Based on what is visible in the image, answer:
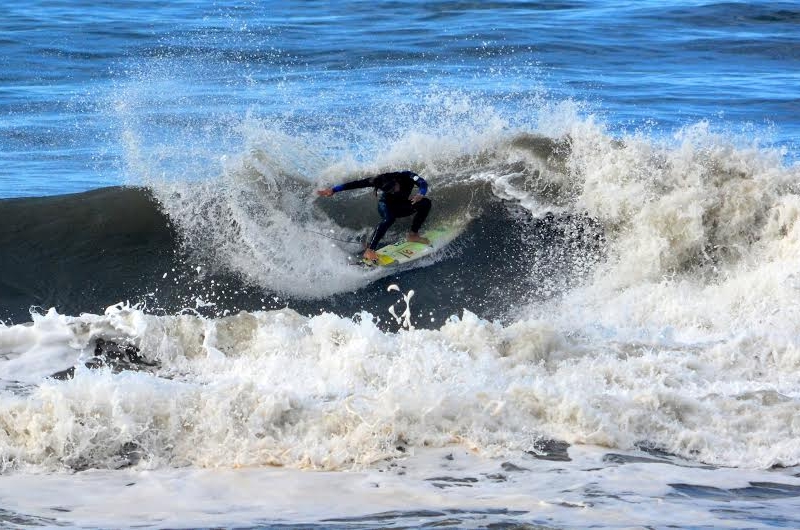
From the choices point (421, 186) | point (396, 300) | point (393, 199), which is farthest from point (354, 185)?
point (396, 300)

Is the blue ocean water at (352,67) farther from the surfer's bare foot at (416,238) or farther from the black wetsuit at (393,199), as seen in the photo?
the black wetsuit at (393,199)

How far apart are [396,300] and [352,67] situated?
39.5 ft

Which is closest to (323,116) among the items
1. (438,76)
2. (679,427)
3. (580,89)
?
(438,76)

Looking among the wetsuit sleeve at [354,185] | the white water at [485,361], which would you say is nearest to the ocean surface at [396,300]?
the white water at [485,361]

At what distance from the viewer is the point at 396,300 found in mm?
10828

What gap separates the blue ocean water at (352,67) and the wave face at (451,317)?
3.15m

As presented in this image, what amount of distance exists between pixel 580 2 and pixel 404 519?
24864 millimetres

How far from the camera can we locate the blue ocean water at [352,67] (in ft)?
57.6

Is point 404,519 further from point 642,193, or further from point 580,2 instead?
point 580,2

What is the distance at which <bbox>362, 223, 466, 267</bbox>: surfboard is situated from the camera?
36.9 feet

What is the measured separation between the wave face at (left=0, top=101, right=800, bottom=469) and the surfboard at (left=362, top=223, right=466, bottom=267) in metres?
0.16

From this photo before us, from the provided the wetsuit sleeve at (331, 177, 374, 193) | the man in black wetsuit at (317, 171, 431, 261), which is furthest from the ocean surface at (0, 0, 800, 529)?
the wetsuit sleeve at (331, 177, 374, 193)

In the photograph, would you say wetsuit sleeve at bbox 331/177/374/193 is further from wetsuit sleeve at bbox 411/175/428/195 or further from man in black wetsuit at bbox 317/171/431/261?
wetsuit sleeve at bbox 411/175/428/195

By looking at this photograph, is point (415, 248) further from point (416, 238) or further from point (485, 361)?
point (485, 361)
